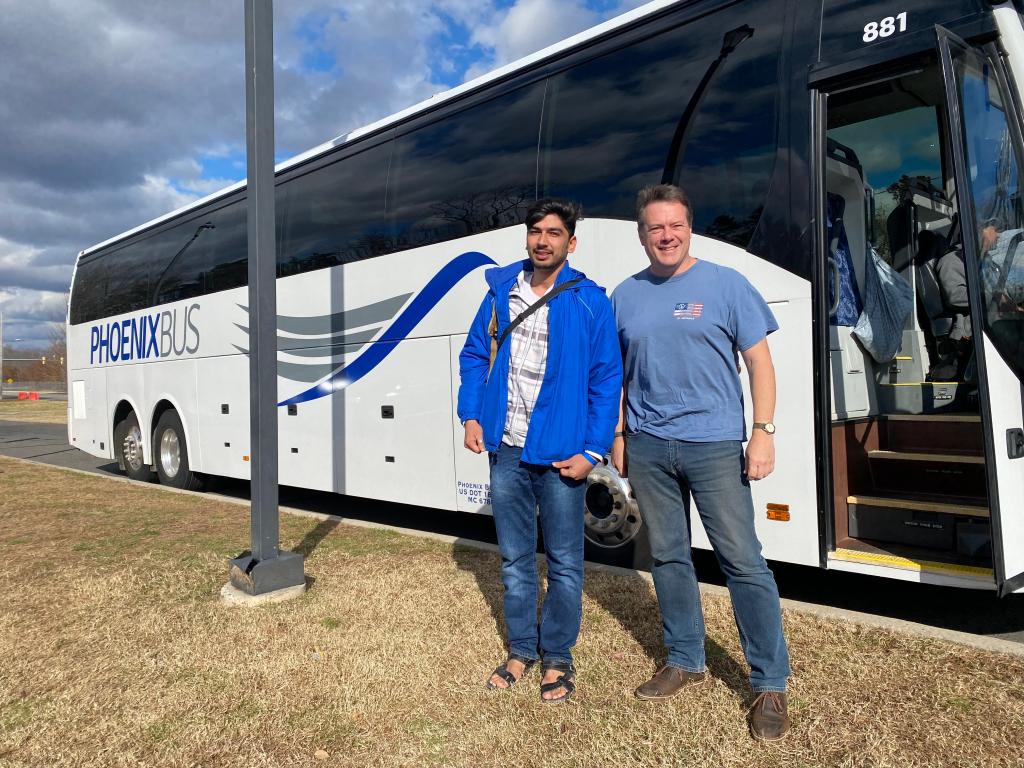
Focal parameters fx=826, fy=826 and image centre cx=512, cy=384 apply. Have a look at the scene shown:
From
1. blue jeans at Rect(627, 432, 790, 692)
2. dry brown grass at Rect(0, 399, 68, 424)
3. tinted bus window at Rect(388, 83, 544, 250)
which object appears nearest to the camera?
blue jeans at Rect(627, 432, 790, 692)

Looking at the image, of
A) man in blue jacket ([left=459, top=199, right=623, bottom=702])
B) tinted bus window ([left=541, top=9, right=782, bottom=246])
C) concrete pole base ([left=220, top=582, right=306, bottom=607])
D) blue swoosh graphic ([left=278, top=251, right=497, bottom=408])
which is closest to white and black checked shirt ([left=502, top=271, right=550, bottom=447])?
man in blue jacket ([left=459, top=199, right=623, bottom=702])

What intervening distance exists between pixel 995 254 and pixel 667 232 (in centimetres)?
187

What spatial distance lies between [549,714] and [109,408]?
34.5ft

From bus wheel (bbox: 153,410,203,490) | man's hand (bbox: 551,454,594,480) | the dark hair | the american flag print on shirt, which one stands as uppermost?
the dark hair

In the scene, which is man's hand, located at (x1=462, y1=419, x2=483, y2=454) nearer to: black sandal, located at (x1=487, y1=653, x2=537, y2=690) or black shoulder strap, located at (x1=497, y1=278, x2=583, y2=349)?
black shoulder strap, located at (x1=497, y1=278, x2=583, y2=349)

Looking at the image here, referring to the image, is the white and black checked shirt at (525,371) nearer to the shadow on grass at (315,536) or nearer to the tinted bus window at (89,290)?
the shadow on grass at (315,536)

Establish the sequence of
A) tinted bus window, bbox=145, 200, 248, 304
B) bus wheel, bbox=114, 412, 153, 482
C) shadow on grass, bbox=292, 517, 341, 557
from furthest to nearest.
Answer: bus wheel, bbox=114, 412, 153, 482
tinted bus window, bbox=145, 200, 248, 304
shadow on grass, bbox=292, 517, 341, 557

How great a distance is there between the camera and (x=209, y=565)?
571 cm

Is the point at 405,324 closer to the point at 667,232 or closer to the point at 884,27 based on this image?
the point at 667,232

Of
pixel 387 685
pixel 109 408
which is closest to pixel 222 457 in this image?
pixel 109 408

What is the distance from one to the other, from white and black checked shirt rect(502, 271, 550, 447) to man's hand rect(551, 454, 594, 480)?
20 cm

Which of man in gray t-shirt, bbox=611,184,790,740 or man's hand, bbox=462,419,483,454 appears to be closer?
man in gray t-shirt, bbox=611,184,790,740

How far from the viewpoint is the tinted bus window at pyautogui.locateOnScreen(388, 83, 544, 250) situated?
5.87m

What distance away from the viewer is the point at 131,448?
37.6ft
